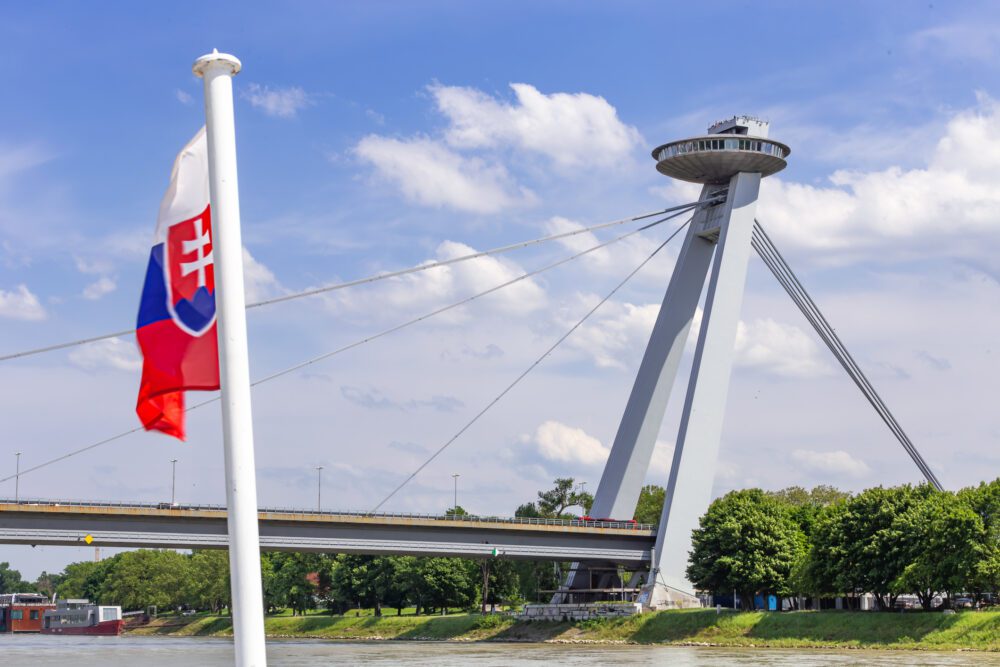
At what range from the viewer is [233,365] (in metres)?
9.41

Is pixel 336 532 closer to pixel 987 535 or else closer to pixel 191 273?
pixel 987 535

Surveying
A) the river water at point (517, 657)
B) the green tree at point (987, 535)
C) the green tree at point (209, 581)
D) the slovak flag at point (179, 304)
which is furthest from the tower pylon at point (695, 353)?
the slovak flag at point (179, 304)

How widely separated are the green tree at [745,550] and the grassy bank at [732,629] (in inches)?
115

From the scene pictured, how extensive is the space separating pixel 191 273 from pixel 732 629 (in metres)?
63.7

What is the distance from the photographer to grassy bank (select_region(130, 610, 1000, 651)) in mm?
57281

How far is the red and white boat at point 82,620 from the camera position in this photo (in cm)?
12538

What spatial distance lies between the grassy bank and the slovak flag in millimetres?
52068

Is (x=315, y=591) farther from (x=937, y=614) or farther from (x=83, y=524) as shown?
(x=937, y=614)

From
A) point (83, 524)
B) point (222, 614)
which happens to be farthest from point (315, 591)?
point (83, 524)

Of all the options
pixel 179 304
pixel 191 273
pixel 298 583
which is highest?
pixel 298 583

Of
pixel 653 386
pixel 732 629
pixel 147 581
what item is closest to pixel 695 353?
pixel 653 386

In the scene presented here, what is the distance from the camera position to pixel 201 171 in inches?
400

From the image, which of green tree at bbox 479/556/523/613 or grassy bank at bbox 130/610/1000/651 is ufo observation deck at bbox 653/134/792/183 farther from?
green tree at bbox 479/556/523/613

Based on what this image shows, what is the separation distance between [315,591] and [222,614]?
55.4 feet
